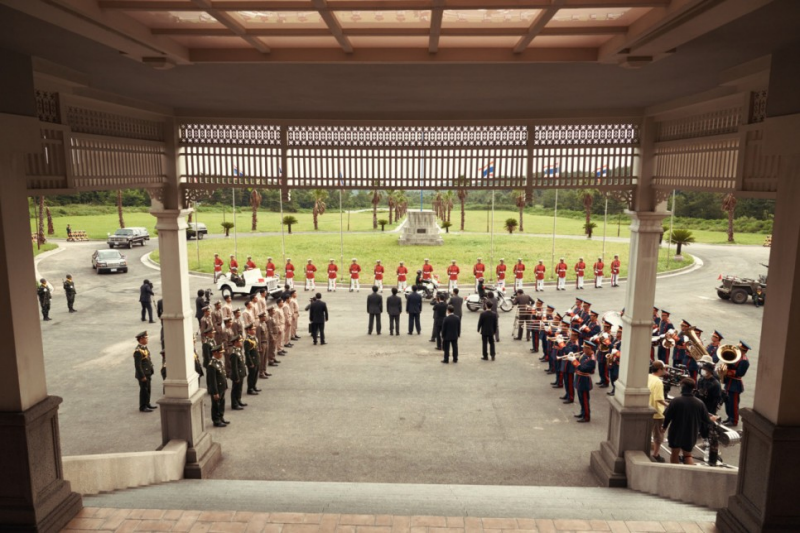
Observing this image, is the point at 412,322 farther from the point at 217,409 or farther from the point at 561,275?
the point at 561,275

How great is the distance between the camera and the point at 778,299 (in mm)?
3373

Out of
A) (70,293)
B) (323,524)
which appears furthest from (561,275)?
(323,524)

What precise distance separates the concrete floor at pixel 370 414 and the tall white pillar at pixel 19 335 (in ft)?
9.33

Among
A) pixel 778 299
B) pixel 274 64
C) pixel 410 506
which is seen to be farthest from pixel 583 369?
pixel 274 64

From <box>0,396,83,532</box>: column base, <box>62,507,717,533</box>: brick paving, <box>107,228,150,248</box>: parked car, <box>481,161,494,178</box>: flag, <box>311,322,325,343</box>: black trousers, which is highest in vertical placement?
<box>481,161,494,178</box>: flag

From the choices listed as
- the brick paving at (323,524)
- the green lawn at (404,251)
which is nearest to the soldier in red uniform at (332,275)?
the green lawn at (404,251)

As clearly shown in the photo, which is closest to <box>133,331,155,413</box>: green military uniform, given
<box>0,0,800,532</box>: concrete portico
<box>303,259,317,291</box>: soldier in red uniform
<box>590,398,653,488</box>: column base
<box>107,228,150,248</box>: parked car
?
<box>0,0,800,532</box>: concrete portico

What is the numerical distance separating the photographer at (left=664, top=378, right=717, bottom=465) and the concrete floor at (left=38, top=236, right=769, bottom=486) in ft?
3.56

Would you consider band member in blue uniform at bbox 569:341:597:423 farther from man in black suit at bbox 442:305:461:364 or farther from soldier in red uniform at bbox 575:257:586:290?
soldier in red uniform at bbox 575:257:586:290

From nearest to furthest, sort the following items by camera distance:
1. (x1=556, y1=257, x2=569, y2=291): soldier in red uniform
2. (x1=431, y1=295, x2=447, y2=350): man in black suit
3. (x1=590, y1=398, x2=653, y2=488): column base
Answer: (x1=590, y1=398, x2=653, y2=488): column base < (x1=431, y1=295, x2=447, y2=350): man in black suit < (x1=556, y1=257, x2=569, y2=291): soldier in red uniform

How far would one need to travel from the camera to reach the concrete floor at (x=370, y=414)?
21.0 feet

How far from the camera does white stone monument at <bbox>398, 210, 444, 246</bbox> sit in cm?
2933

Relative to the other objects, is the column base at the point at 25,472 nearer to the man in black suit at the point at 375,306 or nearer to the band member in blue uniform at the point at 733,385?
the band member in blue uniform at the point at 733,385

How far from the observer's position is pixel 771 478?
3.35 meters
